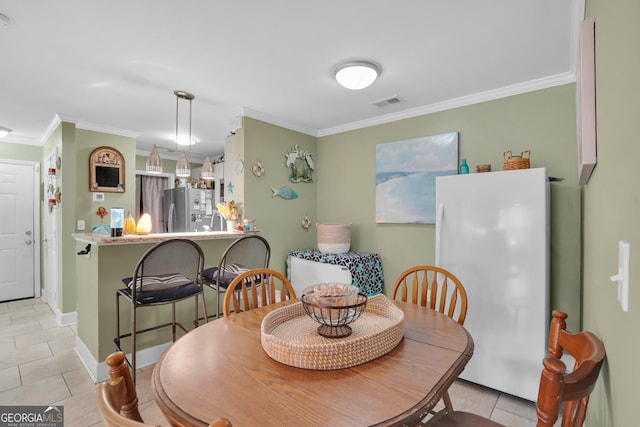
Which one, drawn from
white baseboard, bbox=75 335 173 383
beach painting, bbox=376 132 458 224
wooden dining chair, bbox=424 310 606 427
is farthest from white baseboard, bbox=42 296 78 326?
wooden dining chair, bbox=424 310 606 427

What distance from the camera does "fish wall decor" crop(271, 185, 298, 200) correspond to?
363 cm

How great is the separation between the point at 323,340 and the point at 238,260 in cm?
136

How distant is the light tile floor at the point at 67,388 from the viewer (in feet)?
6.54

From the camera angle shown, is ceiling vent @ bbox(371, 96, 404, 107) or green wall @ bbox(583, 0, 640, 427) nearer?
green wall @ bbox(583, 0, 640, 427)

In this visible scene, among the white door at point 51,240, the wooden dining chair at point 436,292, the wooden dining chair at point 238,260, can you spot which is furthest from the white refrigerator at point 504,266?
the white door at point 51,240

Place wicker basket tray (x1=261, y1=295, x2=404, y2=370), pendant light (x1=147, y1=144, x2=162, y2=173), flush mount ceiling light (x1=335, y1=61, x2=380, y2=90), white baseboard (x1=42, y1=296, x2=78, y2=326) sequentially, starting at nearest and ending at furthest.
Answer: wicker basket tray (x1=261, y1=295, x2=404, y2=370) → flush mount ceiling light (x1=335, y1=61, x2=380, y2=90) → pendant light (x1=147, y1=144, x2=162, y2=173) → white baseboard (x1=42, y1=296, x2=78, y2=326)

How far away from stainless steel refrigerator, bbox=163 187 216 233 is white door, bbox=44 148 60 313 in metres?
1.66

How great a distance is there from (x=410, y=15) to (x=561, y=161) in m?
1.71

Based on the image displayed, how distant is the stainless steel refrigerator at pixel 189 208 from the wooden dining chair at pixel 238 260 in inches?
117

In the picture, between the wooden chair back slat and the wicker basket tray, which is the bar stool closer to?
the wicker basket tray

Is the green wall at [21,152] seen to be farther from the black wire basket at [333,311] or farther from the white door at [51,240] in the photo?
the black wire basket at [333,311]

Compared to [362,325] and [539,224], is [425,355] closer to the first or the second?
[362,325]

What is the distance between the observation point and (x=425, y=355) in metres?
1.06

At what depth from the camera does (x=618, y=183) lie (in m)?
0.81
